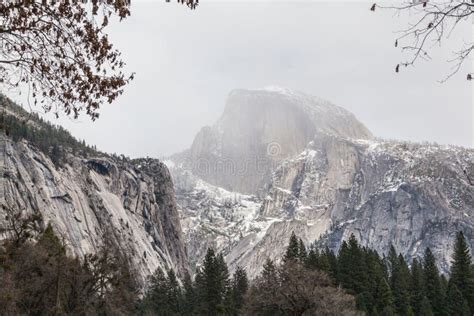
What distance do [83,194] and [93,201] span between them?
340 cm

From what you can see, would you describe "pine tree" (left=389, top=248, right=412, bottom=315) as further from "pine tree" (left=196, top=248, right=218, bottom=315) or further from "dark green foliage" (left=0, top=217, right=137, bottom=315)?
"dark green foliage" (left=0, top=217, right=137, bottom=315)

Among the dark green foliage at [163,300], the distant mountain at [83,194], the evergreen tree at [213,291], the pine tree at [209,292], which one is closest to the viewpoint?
the evergreen tree at [213,291]

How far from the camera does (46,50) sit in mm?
10664

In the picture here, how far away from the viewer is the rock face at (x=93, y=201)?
121625mm

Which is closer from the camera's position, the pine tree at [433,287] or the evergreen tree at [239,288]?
the pine tree at [433,287]

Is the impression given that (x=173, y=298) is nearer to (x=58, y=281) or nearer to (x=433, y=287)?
(x=433, y=287)

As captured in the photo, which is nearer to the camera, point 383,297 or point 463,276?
point 383,297

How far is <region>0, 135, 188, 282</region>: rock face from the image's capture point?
122 meters

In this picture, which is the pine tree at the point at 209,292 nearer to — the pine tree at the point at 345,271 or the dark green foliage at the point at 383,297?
the pine tree at the point at 345,271

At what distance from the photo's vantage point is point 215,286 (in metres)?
84.2

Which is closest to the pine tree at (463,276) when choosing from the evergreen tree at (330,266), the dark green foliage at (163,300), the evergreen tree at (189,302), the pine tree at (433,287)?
the pine tree at (433,287)

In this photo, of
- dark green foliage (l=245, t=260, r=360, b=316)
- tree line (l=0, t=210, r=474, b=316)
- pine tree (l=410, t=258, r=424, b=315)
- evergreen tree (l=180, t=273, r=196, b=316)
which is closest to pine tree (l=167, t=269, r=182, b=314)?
tree line (l=0, t=210, r=474, b=316)

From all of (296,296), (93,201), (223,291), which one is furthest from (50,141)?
(296,296)

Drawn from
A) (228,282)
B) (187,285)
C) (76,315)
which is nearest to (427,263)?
(228,282)
